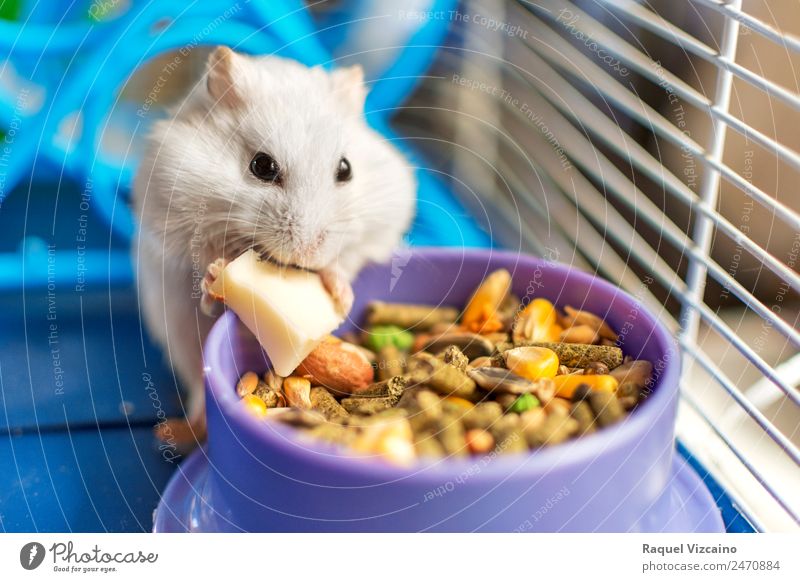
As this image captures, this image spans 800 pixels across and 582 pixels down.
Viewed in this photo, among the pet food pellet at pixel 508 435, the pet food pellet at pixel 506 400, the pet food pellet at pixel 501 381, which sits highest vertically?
the pet food pellet at pixel 501 381

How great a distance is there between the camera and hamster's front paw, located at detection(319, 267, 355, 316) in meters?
0.58

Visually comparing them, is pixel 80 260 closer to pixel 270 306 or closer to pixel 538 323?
pixel 270 306

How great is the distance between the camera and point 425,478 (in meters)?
0.43

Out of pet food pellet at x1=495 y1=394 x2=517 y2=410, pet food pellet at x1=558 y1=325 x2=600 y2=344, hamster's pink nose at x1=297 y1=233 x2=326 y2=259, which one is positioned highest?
hamster's pink nose at x1=297 y1=233 x2=326 y2=259

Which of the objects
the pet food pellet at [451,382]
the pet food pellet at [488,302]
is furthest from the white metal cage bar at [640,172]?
the pet food pellet at [451,382]

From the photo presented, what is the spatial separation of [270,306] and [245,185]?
8 cm

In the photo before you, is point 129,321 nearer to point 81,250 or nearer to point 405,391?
point 81,250

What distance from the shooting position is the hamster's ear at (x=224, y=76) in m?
0.53

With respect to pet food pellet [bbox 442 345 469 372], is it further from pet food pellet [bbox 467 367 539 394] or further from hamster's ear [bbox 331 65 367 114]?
hamster's ear [bbox 331 65 367 114]

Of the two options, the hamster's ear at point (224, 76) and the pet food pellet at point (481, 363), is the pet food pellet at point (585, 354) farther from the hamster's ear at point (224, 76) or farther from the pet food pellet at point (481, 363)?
the hamster's ear at point (224, 76)

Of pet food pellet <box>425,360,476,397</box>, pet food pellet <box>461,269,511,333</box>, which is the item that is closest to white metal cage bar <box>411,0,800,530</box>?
pet food pellet <box>461,269,511,333</box>

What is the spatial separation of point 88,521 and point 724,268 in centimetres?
46

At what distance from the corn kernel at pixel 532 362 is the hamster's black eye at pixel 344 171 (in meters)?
0.16

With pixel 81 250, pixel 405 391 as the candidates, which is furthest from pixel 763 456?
pixel 81 250
